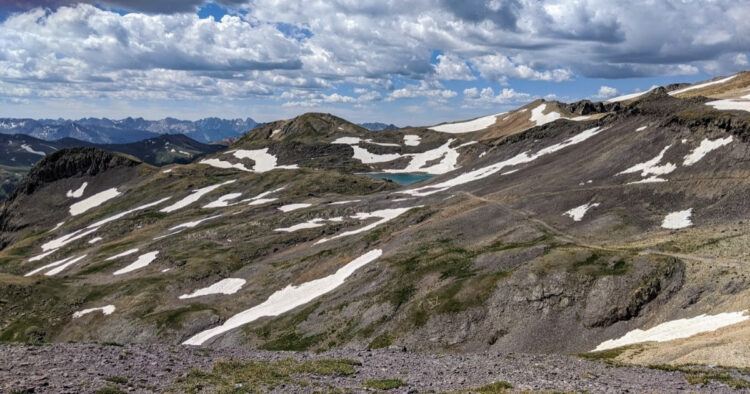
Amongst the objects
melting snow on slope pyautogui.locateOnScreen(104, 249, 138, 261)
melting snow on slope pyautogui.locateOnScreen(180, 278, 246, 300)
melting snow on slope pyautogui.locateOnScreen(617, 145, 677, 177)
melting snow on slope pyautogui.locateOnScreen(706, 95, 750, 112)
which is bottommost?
melting snow on slope pyautogui.locateOnScreen(180, 278, 246, 300)

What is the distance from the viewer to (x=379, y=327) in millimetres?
61562

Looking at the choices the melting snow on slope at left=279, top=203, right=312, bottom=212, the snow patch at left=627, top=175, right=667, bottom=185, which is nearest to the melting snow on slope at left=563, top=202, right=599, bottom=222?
the snow patch at left=627, top=175, right=667, bottom=185

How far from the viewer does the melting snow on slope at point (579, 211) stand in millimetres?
85331

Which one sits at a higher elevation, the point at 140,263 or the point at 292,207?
the point at 292,207

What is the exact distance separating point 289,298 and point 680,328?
2116 inches

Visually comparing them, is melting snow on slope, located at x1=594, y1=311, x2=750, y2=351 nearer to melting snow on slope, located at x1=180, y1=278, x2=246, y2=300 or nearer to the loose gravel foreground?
the loose gravel foreground

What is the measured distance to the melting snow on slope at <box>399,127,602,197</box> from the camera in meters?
140

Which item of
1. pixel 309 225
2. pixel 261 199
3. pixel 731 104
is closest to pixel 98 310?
pixel 309 225

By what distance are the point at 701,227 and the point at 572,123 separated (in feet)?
380

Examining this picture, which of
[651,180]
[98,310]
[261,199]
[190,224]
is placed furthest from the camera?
[261,199]

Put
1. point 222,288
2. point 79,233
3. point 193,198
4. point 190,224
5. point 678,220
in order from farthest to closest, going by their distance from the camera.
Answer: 1. point 193,198
2. point 79,233
3. point 190,224
4. point 222,288
5. point 678,220

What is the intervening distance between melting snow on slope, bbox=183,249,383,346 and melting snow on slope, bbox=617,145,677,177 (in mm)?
47854

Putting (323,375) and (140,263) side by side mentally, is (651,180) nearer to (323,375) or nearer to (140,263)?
(323,375)

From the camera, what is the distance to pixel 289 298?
82.3 metres
